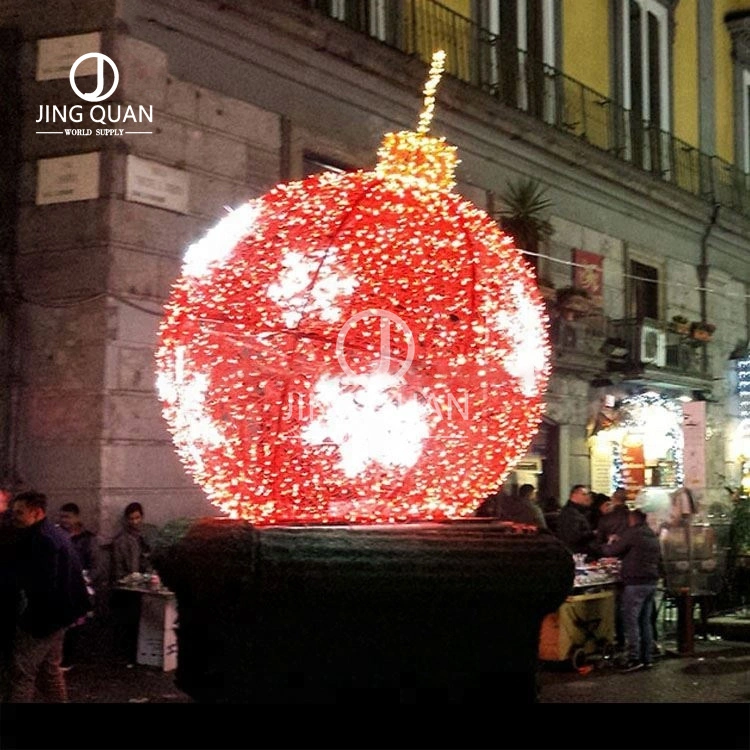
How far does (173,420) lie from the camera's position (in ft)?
16.4

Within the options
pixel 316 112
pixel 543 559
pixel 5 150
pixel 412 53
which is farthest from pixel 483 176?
pixel 543 559

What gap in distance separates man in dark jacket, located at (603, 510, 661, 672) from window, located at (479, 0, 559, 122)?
770 cm

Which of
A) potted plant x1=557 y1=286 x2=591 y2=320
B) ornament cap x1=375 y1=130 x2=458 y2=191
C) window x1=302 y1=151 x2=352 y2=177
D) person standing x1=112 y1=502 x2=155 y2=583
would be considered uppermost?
window x1=302 y1=151 x2=352 y2=177

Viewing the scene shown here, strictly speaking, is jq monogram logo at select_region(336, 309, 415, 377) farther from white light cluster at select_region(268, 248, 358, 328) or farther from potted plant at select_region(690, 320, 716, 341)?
potted plant at select_region(690, 320, 716, 341)

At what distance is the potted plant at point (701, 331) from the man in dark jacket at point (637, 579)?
929 centimetres

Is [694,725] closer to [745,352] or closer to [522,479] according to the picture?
[522,479]

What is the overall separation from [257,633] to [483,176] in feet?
43.5

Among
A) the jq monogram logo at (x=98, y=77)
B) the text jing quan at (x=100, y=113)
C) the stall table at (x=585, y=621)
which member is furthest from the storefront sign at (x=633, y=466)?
the jq monogram logo at (x=98, y=77)

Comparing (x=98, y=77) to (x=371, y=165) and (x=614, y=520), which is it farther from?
(x=614, y=520)

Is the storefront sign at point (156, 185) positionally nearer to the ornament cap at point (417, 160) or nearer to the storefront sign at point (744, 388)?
the ornament cap at point (417, 160)

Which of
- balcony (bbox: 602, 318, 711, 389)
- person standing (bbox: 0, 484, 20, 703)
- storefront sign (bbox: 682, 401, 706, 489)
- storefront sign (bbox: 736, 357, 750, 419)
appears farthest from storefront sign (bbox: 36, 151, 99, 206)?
storefront sign (bbox: 736, 357, 750, 419)

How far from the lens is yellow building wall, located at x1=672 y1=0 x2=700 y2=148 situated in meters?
21.2

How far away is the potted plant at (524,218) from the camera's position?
15211 mm

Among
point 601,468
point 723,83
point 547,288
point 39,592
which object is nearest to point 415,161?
point 39,592
